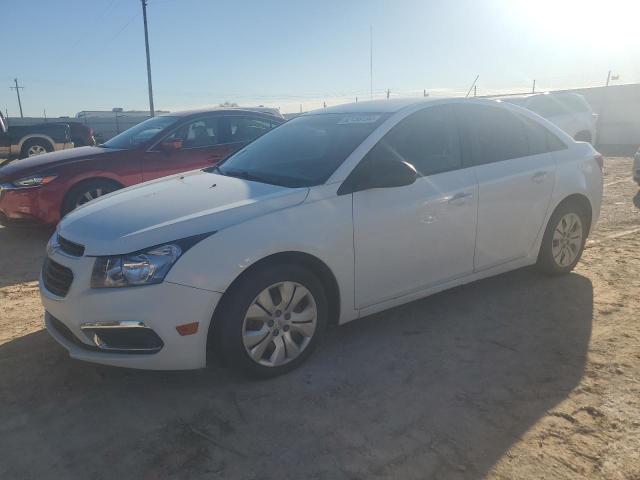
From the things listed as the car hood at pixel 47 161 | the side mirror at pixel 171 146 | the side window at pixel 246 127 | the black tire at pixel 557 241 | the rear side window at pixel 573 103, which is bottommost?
the black tire at pixel 557 241

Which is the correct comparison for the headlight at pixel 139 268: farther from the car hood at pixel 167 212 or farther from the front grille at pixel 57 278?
the front grille at pixel 57 278

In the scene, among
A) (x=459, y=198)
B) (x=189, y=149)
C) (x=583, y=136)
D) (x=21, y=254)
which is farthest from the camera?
(x=583, y=136)

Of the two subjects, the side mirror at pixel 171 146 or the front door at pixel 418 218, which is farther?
the side mirror at pixel 171 146

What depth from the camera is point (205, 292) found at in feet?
9.35

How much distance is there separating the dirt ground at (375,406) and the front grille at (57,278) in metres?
0.57

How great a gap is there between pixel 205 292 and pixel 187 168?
183 inches

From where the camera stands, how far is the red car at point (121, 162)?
6.45 m

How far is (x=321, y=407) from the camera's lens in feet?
9.55

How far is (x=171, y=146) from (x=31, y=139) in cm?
1074

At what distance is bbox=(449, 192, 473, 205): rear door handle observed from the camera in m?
3.78

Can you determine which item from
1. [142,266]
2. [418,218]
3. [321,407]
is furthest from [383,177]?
[142,266]

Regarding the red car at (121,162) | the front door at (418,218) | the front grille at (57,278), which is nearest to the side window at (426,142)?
the front door at (418,218)

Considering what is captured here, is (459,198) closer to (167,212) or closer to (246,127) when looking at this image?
(167,212)

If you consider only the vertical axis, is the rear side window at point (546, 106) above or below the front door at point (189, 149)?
above
